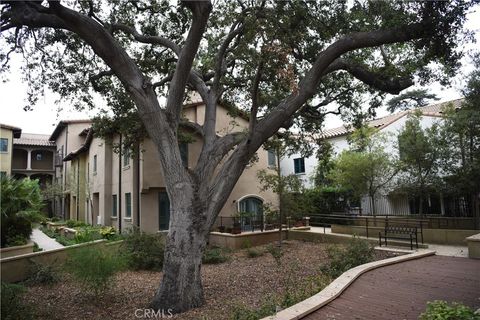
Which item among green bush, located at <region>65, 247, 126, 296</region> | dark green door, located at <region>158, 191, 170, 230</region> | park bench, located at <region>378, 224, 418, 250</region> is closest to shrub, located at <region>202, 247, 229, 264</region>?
dark green door, located at <region>158, 191, 170, 230</region>

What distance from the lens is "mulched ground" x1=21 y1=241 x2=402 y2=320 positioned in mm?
8320

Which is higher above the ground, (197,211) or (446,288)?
(197,211)

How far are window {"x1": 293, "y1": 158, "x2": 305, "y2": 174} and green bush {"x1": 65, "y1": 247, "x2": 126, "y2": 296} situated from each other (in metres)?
21.7

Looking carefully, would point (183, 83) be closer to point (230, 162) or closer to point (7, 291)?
point (230, 162)

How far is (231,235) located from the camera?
57.7 feet

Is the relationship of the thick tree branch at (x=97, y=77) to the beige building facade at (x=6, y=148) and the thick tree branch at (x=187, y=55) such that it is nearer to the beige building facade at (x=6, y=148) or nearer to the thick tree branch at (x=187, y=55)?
the thick tree branch at (x=187, y=55)

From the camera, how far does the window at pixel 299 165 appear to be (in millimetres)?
29189

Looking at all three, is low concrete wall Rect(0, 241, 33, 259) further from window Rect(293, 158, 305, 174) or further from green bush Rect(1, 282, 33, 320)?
window Rect(293, 158, 305, 174)

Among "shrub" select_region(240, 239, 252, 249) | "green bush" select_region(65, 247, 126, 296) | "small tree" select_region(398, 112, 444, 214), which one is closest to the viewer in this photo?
→ "green bush" select_region(65, 247, 126, 296)

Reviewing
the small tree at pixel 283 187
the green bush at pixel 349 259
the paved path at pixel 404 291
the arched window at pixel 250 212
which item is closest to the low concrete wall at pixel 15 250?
the arched window at pixel 250 212

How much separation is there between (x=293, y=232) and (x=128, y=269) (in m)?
9.58

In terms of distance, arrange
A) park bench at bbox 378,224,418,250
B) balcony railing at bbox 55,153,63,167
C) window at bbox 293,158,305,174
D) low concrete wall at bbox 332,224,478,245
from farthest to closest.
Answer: balcony railing at bbox 55,153,63,167 → window at bbox 293,158,305,174 → low concrete wall at bbox 332,224,478,245 → park bench at bbox 378,224,418,250

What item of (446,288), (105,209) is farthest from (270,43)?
(105,209)

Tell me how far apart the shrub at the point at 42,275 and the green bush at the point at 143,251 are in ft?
7.63
